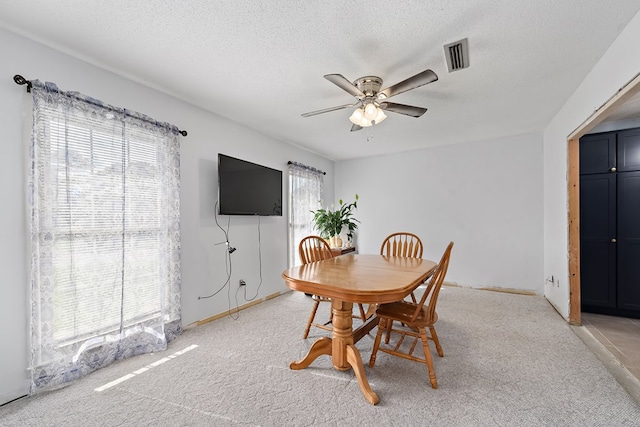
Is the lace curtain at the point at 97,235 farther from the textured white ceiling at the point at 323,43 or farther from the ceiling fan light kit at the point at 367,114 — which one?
the ceiling fan light kit at the point at 367,114

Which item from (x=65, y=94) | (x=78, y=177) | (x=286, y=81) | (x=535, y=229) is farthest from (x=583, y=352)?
(x=65, y=94)

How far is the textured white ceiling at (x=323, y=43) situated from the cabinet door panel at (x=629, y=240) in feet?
4.01

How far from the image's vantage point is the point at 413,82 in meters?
1.94

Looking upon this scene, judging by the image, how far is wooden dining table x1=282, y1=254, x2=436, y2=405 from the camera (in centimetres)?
161

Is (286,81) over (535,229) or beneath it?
over

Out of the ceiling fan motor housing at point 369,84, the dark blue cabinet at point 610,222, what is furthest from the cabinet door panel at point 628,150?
the ceiling fan motor housing at point 369,84

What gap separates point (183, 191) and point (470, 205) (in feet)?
14.1

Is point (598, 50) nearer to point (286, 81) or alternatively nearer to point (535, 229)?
point (286, 81)

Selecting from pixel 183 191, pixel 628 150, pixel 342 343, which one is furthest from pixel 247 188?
pixel 628 150

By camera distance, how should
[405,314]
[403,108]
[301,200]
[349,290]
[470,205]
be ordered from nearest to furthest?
1. [349,290]
2. [405,314]
3. [403,108]
4. [470,205]
5. [301,200]

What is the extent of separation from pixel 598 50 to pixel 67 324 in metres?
4.43

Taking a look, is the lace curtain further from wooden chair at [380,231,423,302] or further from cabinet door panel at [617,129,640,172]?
cabinet door panel at [617,129,640,172]

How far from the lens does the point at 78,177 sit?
204 centimetres

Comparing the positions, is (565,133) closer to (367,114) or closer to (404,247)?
(404,247)
